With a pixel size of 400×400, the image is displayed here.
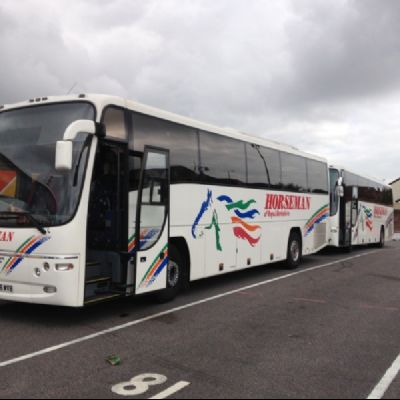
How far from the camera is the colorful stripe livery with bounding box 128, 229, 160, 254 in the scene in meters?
7.39

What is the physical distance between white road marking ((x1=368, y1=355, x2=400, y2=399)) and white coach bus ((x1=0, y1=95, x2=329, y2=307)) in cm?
383

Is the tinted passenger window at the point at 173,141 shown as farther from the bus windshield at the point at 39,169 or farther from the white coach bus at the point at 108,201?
the bus windshield at the point at 39,169

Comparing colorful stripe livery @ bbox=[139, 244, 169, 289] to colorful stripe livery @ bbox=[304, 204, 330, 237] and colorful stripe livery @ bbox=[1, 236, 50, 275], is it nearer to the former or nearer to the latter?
colorful stripe livery @ bbox=[1, 236, 50, 275]

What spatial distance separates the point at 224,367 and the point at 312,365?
0.99 meters

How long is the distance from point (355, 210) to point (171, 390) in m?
16.6

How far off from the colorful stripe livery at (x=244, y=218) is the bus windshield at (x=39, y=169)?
389 cm

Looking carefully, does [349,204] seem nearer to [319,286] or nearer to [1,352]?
[319,286]

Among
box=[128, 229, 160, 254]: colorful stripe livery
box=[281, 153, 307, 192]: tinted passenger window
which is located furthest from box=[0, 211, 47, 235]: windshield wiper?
box=[281, 153, 307, 192]: tinted passenger window

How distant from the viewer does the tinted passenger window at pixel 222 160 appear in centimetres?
960

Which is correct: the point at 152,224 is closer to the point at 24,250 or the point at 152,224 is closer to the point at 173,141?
the point at 173,141

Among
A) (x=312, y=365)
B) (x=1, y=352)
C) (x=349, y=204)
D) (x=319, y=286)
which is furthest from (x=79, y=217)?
(x=349, y=204)

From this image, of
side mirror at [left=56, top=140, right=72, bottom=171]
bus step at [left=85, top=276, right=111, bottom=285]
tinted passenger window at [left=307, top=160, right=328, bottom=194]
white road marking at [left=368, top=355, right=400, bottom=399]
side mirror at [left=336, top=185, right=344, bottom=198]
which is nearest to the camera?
white road marking at [left=368, top=355, right=400, bottom=399]

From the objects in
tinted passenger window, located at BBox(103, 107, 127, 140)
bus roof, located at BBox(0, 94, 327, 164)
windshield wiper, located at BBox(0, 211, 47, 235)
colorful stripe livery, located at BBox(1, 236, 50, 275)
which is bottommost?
colorful stripe livery, located at BBox(1, 236, 50, 275)

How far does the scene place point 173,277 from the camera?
8688mm
